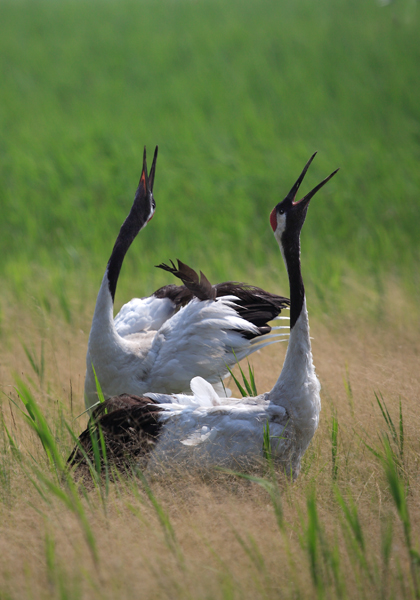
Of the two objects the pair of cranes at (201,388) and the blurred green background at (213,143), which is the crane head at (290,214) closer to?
the pair of cranes at (201,388)

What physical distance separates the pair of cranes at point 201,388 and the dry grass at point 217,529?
0.16 m

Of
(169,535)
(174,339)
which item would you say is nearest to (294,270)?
(174,339)

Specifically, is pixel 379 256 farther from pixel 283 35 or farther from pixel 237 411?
pixel 283 35

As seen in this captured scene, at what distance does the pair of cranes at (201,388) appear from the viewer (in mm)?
2920

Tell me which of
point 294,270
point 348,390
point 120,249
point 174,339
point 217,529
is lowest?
point 217,529

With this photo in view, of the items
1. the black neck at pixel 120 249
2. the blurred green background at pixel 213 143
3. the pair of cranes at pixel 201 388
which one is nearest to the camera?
the pair of cranes at pixel 201 388

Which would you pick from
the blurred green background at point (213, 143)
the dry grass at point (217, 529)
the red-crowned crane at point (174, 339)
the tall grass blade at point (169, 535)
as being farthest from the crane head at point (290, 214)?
the blurred green background at point (213, 143)

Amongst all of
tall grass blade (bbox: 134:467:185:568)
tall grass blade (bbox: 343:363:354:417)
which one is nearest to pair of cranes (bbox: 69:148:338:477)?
tall grass blade (bbox: 134:467:185:568)

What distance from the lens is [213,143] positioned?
11195 mm

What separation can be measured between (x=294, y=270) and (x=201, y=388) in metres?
0.76

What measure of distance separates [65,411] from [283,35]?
14963 millimetres

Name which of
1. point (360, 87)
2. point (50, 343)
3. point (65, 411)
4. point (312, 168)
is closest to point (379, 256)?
point (312, 168)

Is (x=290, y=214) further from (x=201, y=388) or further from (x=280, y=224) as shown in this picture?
(x=201, y=388)

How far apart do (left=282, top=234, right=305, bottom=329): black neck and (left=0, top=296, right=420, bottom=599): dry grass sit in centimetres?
79
